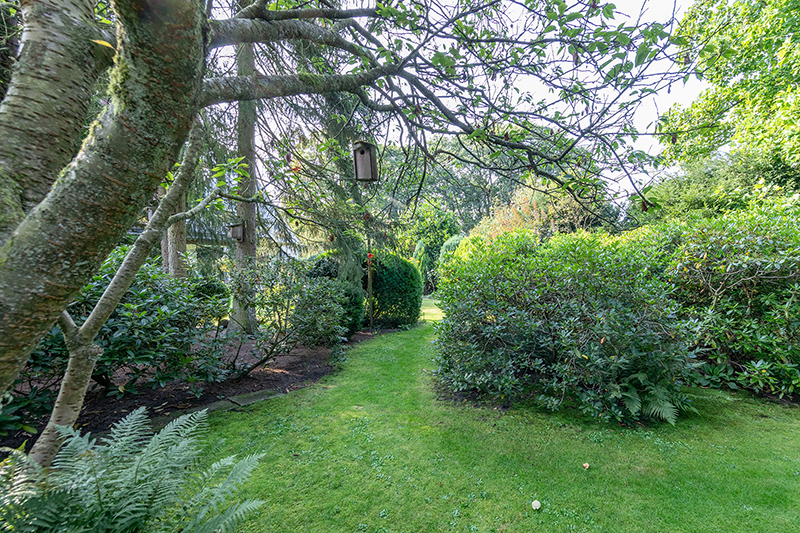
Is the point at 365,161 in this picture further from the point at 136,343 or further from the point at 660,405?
the point at 660,405

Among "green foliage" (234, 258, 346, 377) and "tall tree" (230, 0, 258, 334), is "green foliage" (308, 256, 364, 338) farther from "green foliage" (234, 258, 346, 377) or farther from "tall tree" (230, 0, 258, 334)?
"green foliage" (234, 258, 346, 377)

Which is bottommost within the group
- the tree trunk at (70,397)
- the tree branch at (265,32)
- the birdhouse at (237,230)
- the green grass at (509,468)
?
the green grass at (509,468)

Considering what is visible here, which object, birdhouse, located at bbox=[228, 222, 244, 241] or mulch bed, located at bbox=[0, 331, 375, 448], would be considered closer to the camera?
mulch bed, located at bbox=[0, 331, 375, 448]

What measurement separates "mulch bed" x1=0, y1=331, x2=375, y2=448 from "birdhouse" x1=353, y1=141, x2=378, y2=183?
2.85 metres

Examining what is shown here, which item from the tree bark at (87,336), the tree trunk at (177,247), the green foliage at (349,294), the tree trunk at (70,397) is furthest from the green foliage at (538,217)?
the tree trunk at (70,397)

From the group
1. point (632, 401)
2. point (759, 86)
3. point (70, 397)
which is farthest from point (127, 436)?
point (759, 86)

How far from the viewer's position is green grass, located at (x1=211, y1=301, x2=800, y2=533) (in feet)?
6.28

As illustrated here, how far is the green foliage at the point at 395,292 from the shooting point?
7664 mm

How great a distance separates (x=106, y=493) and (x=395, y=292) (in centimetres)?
664

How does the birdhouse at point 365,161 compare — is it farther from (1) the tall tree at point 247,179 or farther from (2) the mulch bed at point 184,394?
(2) the mulch bed at point 184,394

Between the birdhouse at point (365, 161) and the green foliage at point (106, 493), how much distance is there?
281cm

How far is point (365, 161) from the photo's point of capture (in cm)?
348

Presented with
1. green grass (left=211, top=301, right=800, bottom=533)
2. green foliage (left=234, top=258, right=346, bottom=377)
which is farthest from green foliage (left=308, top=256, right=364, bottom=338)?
green grass (left=211, top=301, right=800, bottom=533)

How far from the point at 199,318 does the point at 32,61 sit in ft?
10.4
